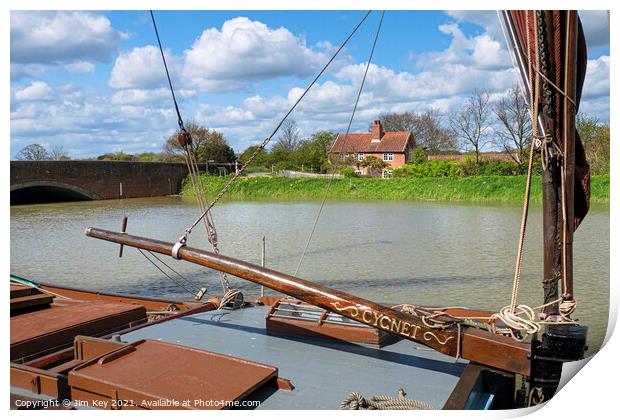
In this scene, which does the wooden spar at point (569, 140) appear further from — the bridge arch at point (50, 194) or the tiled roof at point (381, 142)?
the tiled roof at point (381, 142)

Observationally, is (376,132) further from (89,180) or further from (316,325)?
(316,325)

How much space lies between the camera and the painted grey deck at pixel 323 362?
3.59 m

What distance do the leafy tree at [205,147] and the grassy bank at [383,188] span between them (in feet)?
20.8

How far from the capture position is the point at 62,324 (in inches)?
175

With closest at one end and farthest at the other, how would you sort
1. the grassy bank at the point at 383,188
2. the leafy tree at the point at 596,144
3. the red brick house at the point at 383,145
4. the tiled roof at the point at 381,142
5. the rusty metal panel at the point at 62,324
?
the rusty metal panel at the point at 62,324, the leafy tree at the point at 596,144, the grassy bank at the point at 383,188, the red brick house at the point at 383,145, the tiled roof at the point at 381,142

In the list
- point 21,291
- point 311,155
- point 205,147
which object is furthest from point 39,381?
point 205,147

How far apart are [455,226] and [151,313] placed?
580 inches

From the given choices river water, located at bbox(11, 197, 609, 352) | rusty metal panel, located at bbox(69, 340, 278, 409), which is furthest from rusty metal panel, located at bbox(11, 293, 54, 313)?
river water, located at bbox(11, 197, 609, 352)

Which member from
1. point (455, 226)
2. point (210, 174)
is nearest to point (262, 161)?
point (210, 174)

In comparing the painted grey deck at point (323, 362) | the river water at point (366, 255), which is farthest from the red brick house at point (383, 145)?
the painted grey deck at point (323, 362)

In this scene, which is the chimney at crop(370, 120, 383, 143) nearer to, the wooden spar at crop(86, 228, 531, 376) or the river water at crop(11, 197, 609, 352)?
the river water at crop(11, 197, 609, 352)

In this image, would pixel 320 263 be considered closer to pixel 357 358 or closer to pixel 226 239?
pixel 226 239

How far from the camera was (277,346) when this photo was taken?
14.6 ft

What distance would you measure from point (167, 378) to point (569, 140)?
281 cm
